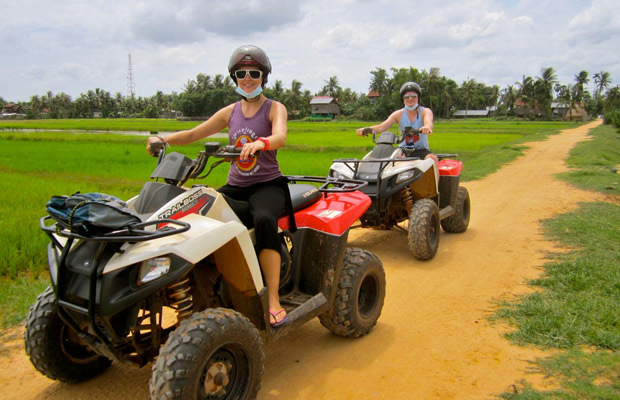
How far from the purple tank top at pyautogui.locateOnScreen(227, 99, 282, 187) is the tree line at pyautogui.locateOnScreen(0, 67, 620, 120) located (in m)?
58.0

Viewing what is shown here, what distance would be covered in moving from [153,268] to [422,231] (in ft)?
13.6

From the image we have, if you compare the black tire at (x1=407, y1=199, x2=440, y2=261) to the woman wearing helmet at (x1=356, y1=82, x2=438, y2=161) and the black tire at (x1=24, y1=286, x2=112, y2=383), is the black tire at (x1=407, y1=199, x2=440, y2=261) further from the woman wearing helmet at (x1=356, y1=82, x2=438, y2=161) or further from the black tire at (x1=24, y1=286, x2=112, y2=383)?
the black tire at (x1=24, y1=286, x2=112, y2=383)

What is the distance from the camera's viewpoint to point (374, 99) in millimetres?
89500

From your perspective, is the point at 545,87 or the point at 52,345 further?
the point at 545,87

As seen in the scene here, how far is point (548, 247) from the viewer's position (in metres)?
6.58

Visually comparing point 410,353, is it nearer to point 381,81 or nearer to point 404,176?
point 404,176

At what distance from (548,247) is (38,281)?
245 inches

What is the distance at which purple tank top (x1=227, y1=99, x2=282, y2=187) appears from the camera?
11.3 feet

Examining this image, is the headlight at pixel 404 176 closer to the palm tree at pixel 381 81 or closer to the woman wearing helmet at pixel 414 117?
the woman wearing helmet at pixel 414 117

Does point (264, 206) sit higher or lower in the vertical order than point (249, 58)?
lower

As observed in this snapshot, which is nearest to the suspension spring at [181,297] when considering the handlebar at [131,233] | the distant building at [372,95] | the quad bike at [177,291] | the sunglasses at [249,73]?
the quad bike at [177,291]

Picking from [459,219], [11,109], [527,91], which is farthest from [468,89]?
[11,109]

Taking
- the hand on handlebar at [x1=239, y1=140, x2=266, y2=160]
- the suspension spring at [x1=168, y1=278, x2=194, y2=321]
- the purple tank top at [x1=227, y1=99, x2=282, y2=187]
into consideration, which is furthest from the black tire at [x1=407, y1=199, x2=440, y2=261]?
the suspension spring at [x1=168, y1=278, x2=194, y2=321]

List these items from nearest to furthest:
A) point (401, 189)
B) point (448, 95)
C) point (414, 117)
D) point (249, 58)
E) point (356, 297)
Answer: point (249, 58) → point (356, 297) → point (401, 189) → point (414, 117) → point (448, 95)
